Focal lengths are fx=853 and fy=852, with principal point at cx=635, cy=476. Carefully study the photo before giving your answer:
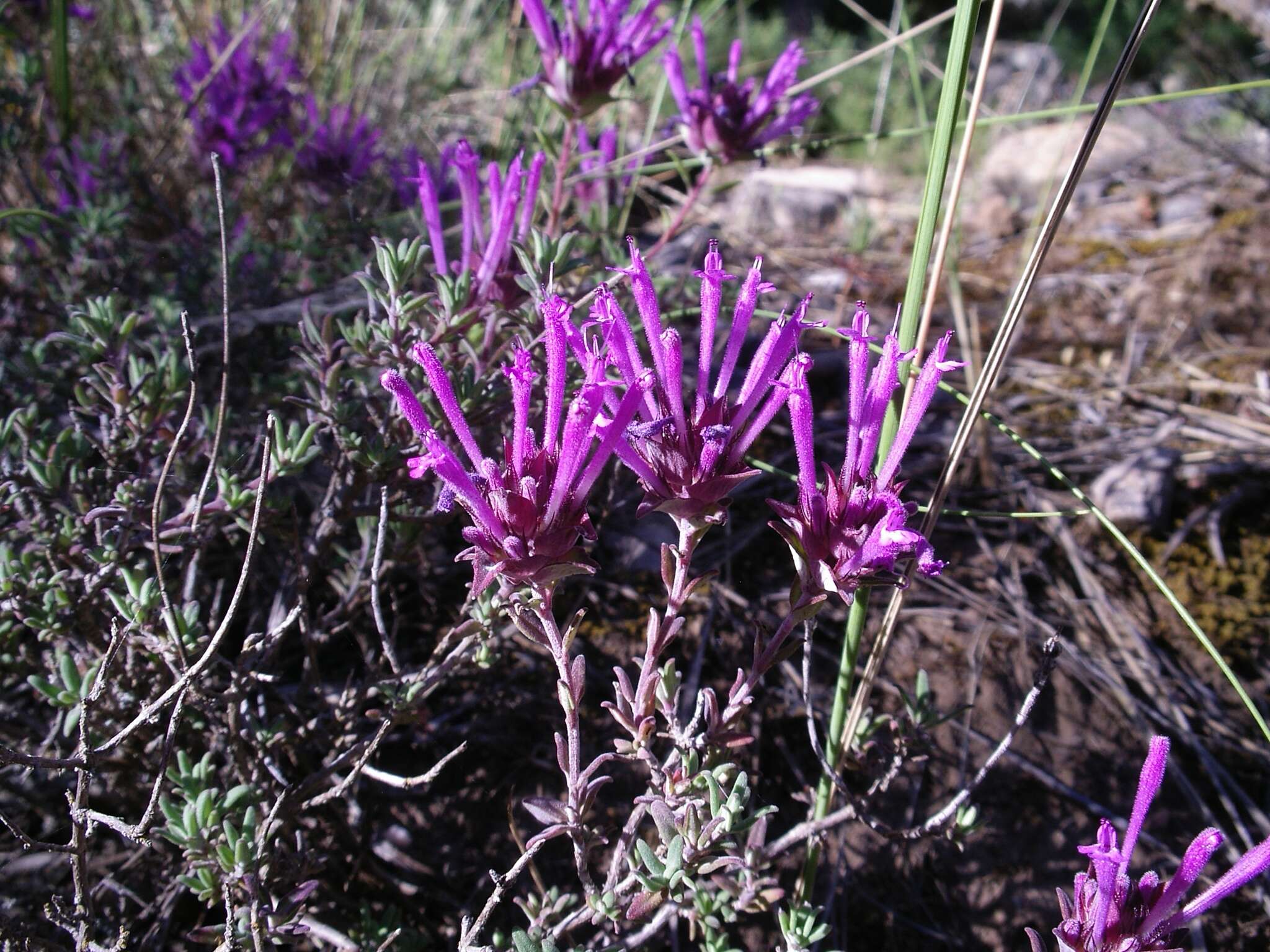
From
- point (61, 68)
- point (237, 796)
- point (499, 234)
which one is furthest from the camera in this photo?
point (61, 68)

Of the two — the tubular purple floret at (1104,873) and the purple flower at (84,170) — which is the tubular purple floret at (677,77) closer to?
the purple flower at (84,170)

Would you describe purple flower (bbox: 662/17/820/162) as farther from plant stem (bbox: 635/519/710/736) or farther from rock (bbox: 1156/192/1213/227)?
rock (bbox: 1156/192/1213/227)

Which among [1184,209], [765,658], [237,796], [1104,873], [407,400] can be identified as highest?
[407,400]

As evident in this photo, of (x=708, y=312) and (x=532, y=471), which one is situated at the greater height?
(x=708, y=312)

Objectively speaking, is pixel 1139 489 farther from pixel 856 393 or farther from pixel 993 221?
pixel 993 221

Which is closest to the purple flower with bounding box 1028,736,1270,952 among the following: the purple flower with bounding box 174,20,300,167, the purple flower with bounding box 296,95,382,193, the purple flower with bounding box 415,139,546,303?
the purple flower with bounding box 415,139,546,303

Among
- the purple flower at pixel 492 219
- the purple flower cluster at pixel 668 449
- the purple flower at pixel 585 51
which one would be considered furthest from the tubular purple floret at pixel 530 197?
the purple flower cluster at pixel 668 449

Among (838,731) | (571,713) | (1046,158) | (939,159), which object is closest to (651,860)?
(571,713)

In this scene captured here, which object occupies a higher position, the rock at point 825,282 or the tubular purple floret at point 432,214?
the tubular purple floret at point 432,214
